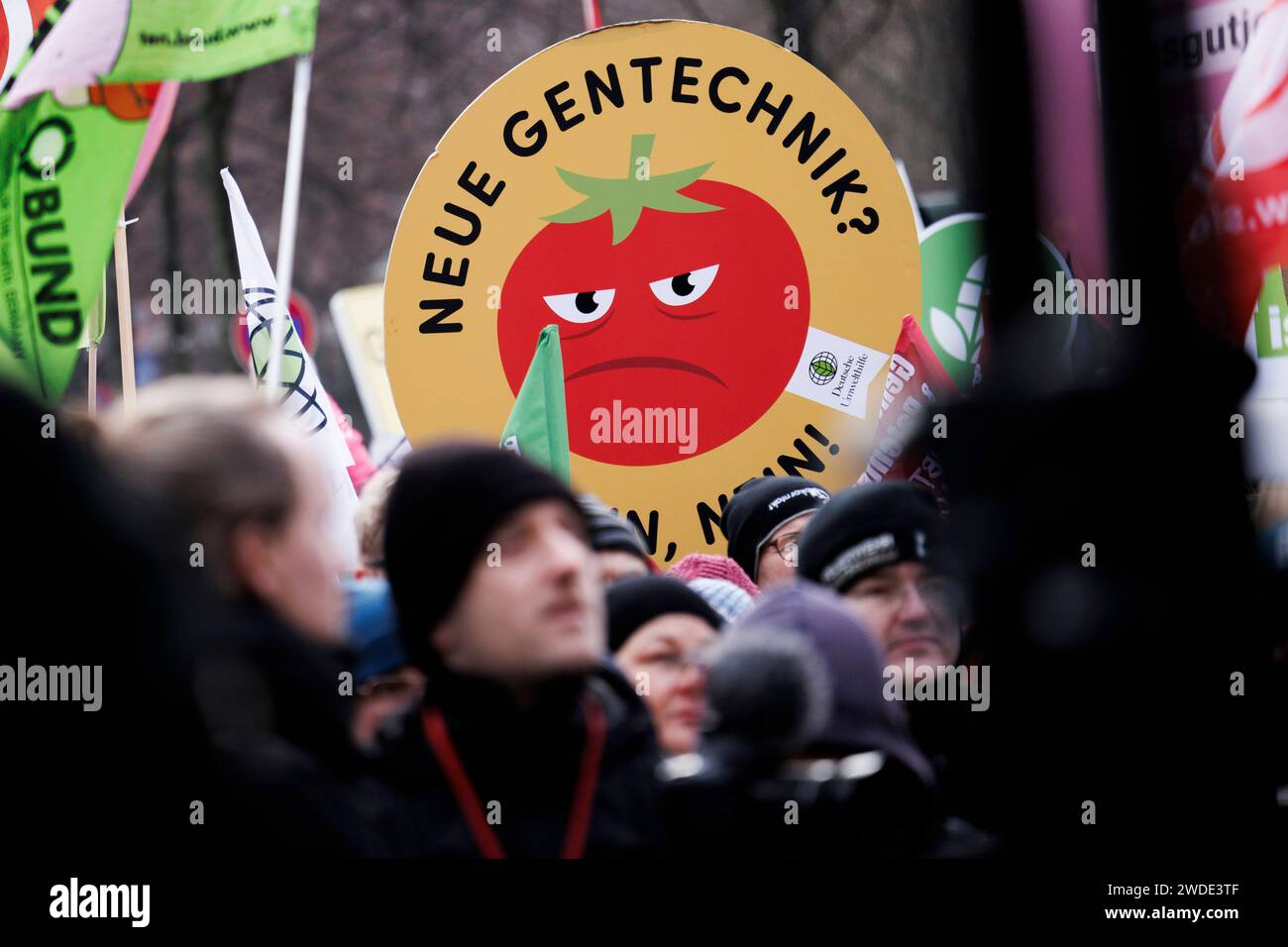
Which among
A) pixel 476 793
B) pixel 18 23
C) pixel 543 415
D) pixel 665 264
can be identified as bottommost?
pixel 476 793

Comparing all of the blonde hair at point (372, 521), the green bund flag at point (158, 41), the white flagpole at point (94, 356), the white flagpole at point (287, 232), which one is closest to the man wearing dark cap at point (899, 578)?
the blonde hair at point (372, 521)

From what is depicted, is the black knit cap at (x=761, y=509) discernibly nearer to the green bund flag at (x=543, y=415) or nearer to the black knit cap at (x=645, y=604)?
the green bund flag at (x=543, y=415)

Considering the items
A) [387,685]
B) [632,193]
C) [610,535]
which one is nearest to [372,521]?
[610,535]

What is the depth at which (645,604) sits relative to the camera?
Result: 112 inches

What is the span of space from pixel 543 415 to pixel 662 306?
2.05ft

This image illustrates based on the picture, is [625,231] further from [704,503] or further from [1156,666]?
[1156,666]

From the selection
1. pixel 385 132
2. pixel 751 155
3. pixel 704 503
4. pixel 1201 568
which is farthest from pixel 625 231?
pixel 385 132

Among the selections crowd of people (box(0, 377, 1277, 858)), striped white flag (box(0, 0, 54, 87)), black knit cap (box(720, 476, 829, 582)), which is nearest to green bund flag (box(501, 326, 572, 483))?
black knit cap (box(720, 476, 829, 582))

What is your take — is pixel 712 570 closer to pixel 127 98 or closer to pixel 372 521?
pixel 372 521

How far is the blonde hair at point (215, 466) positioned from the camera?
1.97 m

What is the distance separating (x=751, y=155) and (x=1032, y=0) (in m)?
1.92

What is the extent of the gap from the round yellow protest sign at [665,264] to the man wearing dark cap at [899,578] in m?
1.31

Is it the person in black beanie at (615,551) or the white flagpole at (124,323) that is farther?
the white flagpole at (124,323)

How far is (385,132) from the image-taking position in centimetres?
1238
